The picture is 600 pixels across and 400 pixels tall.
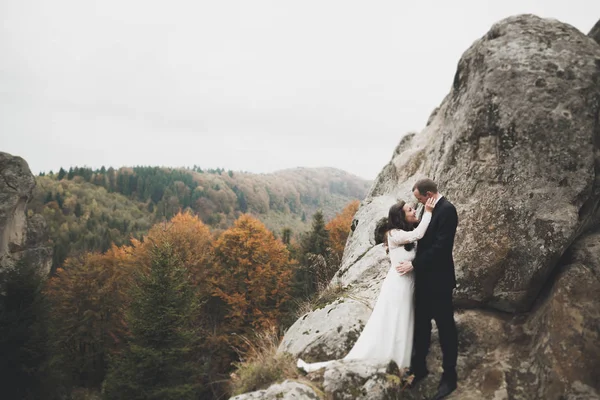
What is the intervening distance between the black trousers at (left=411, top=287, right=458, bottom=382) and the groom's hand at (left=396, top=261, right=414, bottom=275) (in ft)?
1.29

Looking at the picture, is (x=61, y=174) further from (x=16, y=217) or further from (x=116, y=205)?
(x=16, y=217)

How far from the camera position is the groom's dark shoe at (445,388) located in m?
5.10

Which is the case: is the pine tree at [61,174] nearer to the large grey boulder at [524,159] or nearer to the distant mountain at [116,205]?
the distant mountain at [116,205]

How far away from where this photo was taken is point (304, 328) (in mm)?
7184

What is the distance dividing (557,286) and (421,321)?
2177 mm

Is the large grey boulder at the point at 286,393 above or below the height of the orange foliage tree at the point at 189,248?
above

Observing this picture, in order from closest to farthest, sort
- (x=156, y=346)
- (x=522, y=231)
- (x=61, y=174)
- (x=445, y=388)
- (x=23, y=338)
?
(x=445, y=388)
(x=522, y=231)
(x=156, y=346)
(x=23, y=338)
(x=61, y=174)

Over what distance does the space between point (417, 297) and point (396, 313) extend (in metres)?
0.46

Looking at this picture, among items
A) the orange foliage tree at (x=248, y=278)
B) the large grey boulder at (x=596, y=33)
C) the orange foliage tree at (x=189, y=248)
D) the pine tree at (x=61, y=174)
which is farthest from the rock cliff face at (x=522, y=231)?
the pine tree at (x=61, y=174)

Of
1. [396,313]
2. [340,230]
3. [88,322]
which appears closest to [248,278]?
[88,322]

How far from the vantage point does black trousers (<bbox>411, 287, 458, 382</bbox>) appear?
5.17m

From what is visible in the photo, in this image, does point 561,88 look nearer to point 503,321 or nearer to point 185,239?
point 503,321

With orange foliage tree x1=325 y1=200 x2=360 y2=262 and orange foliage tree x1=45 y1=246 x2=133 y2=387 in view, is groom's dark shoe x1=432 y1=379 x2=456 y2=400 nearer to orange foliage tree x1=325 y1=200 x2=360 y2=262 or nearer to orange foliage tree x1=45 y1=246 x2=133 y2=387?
orange foliage tree x1=45 y1=246 x2=133 y2=387

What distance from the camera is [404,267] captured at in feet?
18.2
